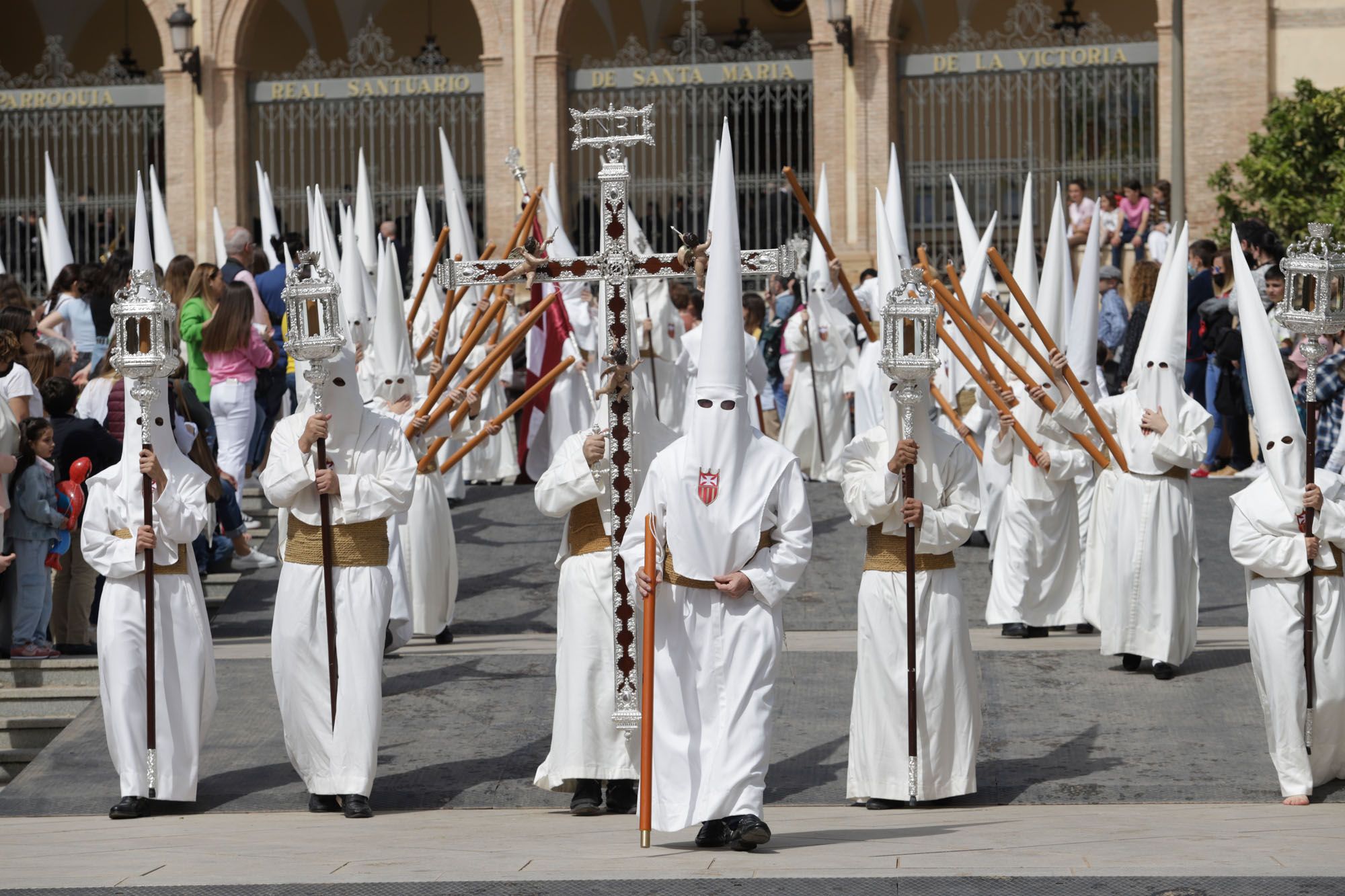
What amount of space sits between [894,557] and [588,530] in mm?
1194

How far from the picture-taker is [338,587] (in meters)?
8.06

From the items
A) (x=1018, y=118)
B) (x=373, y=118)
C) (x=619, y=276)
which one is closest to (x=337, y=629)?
(x=619, y=276)

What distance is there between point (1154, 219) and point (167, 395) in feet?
40.6

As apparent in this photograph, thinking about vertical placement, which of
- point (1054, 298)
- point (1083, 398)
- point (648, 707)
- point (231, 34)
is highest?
point (231, 34)

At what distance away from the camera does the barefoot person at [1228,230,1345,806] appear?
786 centimetres

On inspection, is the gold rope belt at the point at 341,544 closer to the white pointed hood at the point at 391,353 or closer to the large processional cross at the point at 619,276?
the large processional cross at the point at 619,276

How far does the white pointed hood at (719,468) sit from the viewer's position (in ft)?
22.7

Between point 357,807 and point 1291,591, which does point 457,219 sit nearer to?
point 357,807

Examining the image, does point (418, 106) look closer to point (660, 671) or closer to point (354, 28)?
Answer: point (354, 28)

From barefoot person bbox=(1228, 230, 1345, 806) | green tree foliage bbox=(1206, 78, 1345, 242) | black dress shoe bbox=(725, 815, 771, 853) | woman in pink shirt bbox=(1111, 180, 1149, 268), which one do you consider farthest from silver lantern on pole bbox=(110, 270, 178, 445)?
green tree foliage bbox=(1206, 78, 1345, 242)

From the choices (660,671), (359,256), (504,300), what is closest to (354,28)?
(359,256)

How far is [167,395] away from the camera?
8.38m

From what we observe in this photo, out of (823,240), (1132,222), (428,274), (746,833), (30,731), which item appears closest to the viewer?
(746,833)

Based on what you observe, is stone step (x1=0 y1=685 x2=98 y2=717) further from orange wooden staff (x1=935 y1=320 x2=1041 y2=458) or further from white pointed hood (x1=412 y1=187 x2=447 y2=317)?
white pointed hood (x1=412 y1=187 x2=447 y2=317)
